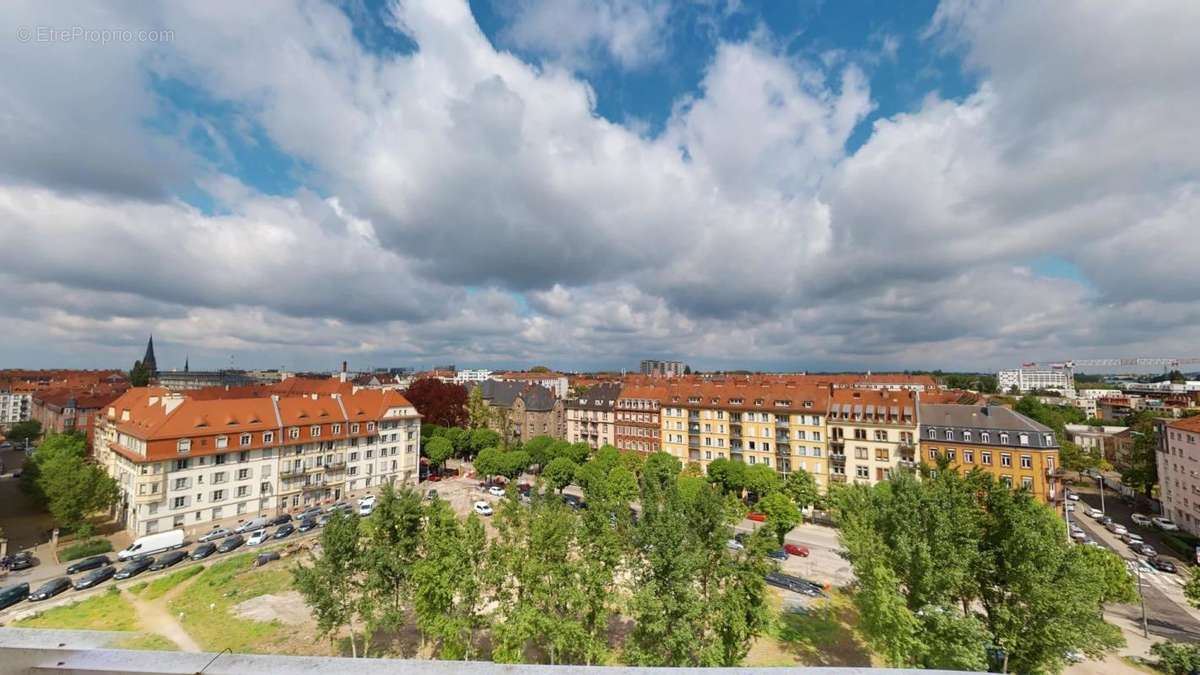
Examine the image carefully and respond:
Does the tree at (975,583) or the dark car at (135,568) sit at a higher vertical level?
the tree at (975,583)

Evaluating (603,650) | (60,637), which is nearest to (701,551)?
(603,650)

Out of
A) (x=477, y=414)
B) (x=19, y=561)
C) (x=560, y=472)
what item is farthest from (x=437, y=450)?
(x=19, y=561)

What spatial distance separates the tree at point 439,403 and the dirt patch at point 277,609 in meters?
52.0

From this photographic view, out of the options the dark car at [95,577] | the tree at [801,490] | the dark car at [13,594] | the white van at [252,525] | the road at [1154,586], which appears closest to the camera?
the dark car at [13,594]

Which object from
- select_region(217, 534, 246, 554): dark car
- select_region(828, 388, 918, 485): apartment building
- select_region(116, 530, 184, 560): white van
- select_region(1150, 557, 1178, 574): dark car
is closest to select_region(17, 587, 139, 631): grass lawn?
select_region(116, 530, 184, 560): white van

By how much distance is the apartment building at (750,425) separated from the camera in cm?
6516

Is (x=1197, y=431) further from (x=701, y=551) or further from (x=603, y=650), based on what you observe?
(x=603, y=650)

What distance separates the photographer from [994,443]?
2137 inches

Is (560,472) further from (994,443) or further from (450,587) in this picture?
(994,443)

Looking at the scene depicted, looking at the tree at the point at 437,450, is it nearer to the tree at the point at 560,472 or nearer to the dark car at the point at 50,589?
the tree at the point at 560,472

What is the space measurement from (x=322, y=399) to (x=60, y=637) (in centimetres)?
6681

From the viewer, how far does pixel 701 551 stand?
22.5 metres

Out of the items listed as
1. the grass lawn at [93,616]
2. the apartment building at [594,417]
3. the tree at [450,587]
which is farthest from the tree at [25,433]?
the tree at [450,587]

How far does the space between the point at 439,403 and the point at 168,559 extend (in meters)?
47.0
